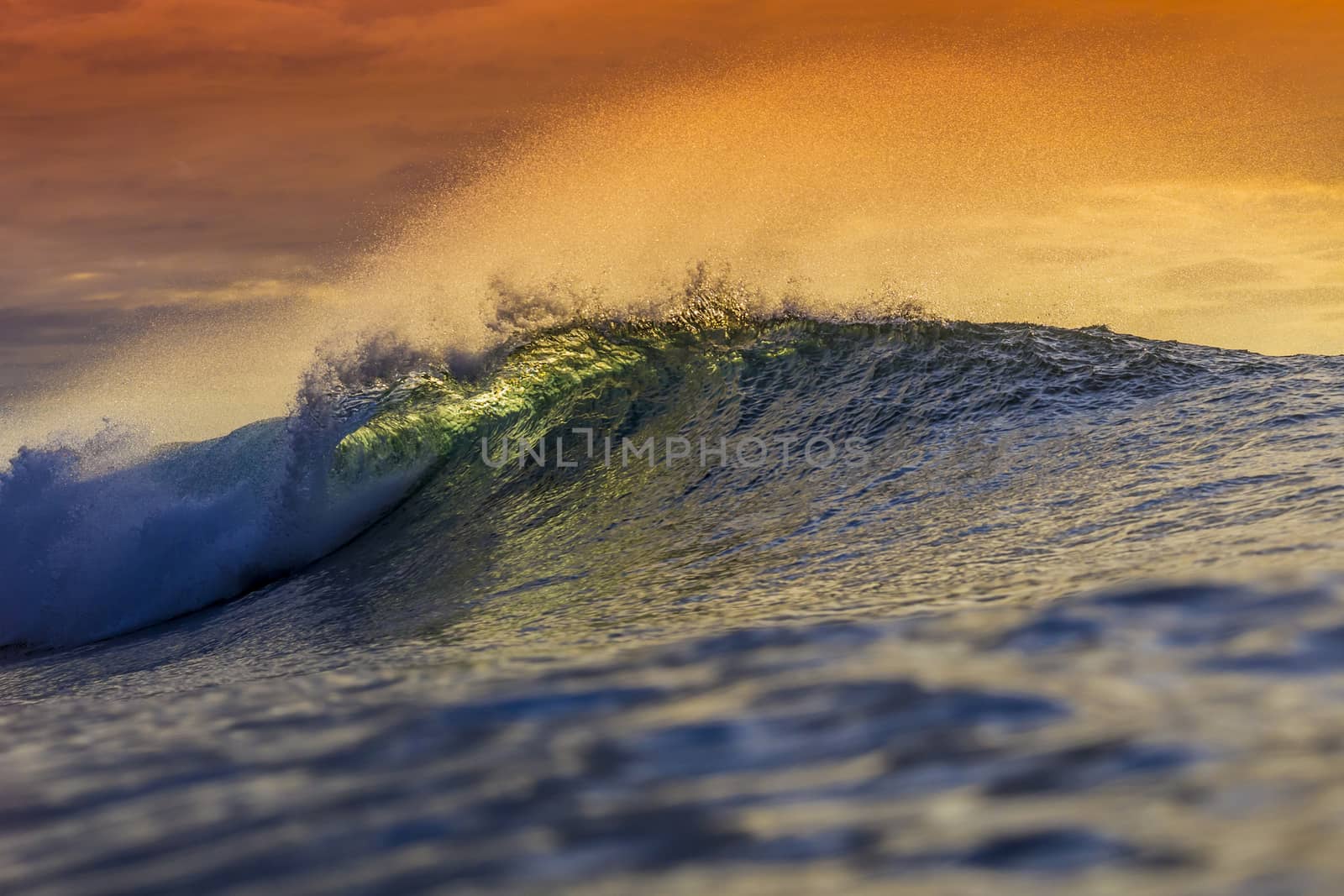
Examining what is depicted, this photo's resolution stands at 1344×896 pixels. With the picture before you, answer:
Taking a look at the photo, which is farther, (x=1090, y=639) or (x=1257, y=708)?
(x=1090, y=639)

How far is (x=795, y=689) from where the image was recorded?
2.11 metres

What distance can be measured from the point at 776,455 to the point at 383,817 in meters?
5.00

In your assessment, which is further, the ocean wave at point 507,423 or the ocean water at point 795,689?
the ocean wave at point 507,423

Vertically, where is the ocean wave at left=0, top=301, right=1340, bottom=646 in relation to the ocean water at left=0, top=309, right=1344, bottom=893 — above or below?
above

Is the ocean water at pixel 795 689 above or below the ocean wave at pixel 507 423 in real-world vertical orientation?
below

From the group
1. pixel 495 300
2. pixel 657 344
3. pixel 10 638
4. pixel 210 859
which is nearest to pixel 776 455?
pixel 657 344

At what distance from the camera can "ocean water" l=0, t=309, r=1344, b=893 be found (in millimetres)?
1440

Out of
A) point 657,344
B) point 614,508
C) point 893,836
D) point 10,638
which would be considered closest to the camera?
point 893,836

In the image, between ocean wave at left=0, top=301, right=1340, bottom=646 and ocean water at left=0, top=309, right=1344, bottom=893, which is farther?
ocean wave at left=0, top=301, right=1340, bottom=646

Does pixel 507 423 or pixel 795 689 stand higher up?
pixel 507 423

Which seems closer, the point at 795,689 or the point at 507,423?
the point at 795,689

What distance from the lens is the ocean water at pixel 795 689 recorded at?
144 centimetres

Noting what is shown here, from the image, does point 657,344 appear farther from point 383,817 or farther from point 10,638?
point 383,817

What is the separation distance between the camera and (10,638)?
25.1 ft
